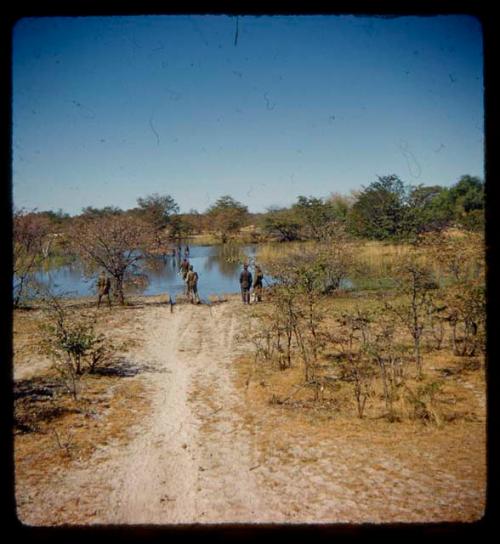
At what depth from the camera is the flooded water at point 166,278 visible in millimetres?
18297

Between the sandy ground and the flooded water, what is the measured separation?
1059 centimetres

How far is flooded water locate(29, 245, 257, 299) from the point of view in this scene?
720 inches

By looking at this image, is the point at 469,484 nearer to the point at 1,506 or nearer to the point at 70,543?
the point at 70,543

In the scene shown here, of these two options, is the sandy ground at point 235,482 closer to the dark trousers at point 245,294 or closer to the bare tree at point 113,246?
the dark trousers at point 245,294

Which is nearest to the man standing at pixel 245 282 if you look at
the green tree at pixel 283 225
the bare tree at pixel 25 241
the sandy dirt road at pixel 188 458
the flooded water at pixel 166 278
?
the flooded water at pixel 166 278

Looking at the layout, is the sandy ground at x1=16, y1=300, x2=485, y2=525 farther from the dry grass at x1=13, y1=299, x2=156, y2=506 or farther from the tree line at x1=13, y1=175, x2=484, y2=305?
the tree line at x1=13, y1=175, x2=484, y2=305

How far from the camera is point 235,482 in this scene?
13.7 ft

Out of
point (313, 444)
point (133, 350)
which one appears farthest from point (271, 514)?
point (133, 350)

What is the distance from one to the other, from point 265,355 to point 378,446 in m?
4.00

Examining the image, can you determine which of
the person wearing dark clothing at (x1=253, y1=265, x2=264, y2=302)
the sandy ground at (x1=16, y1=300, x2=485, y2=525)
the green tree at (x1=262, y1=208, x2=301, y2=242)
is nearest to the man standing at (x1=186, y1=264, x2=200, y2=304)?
the person wearing dark clothing at (x1=253, y1=265, x2=264, y2=302)

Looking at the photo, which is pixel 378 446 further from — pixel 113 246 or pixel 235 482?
pixel 113 246

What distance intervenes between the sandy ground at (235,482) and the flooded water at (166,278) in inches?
417

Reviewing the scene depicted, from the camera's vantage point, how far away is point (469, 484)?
398 cm

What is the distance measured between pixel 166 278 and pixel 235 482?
816 inches
